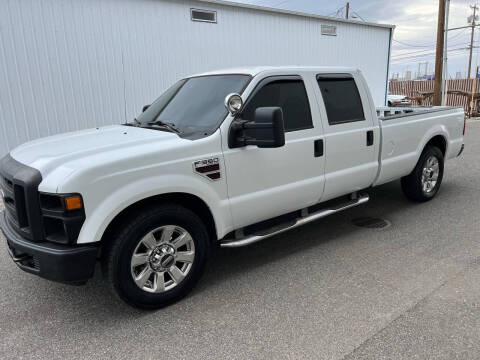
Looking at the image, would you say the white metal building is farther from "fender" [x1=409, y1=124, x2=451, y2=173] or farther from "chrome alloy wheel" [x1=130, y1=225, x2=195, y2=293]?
"fender" [x1=409, y1=124, x2=451, y2=173]

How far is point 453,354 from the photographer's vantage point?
2553 millimetres

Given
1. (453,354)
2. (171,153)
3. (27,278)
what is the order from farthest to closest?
1. (27,278)
2. (171,153)
3. (453,354)

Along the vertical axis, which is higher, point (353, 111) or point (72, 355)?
point (353, 111)

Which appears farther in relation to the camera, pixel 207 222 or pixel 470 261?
pixel 470 261

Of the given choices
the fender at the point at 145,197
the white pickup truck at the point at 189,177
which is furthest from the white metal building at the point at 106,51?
the fender at the point at 145,197

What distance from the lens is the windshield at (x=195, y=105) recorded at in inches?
140

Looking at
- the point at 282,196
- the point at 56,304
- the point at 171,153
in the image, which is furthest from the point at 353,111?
the point at 56,304

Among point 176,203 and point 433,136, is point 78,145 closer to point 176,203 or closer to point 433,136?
point 176,203

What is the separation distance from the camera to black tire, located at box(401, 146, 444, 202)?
5.60 m

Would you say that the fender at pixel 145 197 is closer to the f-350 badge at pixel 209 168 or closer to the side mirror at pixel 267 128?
the f-350 badge at pixel 209 168

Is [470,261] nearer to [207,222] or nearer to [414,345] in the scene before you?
[414,345]

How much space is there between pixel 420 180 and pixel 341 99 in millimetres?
2165

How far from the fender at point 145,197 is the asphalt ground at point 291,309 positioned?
2.42ft

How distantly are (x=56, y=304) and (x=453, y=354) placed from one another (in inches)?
121
